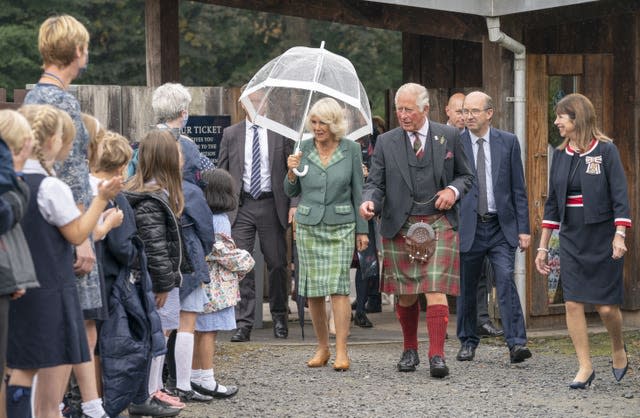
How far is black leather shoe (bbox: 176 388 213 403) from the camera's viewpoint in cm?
781

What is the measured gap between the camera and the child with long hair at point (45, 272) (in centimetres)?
586

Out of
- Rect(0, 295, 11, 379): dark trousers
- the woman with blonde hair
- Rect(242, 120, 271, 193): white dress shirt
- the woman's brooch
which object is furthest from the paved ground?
Rect(0, 295, 11, 379): dark trousers

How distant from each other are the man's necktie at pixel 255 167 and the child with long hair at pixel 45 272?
5.02 m

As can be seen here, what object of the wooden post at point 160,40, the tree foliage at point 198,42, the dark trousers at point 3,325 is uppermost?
the tree foliage at point 198,42

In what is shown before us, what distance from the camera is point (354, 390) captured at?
845 cm

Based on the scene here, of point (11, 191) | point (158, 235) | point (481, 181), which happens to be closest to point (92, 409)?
point (158, 235)

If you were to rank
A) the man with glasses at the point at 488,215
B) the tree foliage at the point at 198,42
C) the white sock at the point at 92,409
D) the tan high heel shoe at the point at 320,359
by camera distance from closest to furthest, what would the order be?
1. the white sock at the point at 92,409
2. the tan high heel shoe at the point at 320,359
3. the man with glasses at the point at 488,215
4. the tree foliage at the point at 198,42

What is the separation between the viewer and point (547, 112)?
11594 millimetres

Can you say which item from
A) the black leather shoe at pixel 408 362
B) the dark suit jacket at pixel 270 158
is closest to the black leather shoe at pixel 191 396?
the black leather shoe at pixel 408 362

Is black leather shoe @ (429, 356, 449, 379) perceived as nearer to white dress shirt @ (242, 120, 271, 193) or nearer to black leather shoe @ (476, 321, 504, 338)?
black leather shoe @ (476, 321, 504, 338)

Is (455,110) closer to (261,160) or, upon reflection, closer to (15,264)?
(261,160)

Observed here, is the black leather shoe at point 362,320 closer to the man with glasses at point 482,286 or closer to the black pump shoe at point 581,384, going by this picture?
the man with glasses at point 482,286

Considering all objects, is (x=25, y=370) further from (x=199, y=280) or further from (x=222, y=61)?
(x=222, y=61)

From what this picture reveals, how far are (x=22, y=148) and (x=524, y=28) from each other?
6850 mm
